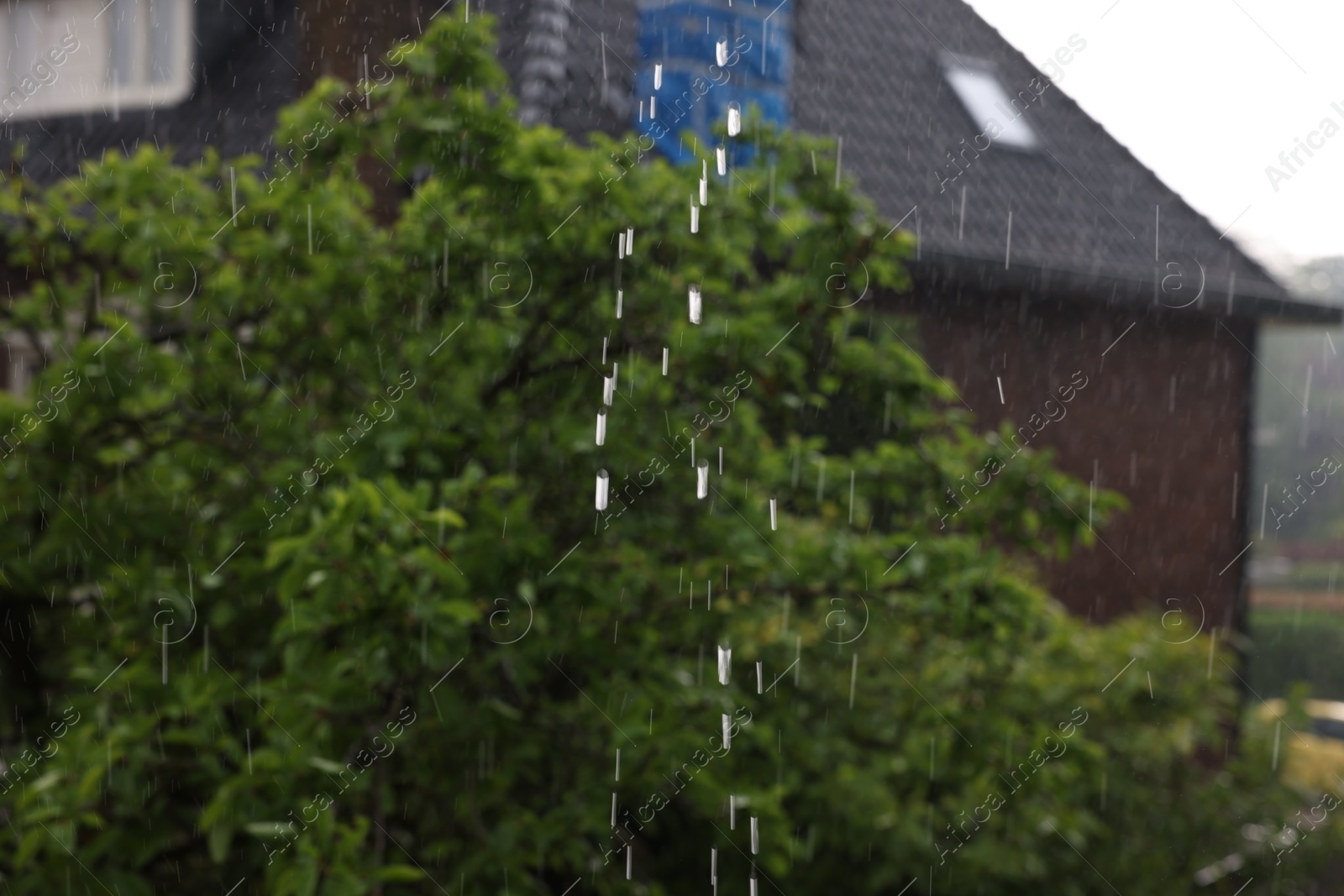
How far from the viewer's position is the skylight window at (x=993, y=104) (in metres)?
8.97

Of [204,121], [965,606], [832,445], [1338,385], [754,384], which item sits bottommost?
[1338,385]

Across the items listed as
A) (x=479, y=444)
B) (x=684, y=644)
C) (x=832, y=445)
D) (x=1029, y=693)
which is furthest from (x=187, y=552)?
(x=832, y=445)

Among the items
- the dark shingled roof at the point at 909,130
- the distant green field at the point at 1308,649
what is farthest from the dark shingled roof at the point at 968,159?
the distant green field at the point at 1308,649

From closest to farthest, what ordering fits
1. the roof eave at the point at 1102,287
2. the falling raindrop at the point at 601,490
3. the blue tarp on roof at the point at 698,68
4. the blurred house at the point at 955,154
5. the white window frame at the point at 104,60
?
the falling raindrop at the point at 601,490 → the blue tarp on roof at the point at 698,68 → the blurred house at the point at 955,154 → the white window frame at the point at 104,60 → the roof eave at the point at 1102,287

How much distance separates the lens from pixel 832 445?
6.76 meters

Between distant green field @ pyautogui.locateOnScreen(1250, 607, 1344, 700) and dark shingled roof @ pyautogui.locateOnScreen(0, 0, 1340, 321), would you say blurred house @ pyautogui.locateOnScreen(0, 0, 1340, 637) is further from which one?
distant green field @ pyautogui.locateOnScreen(1250, 607, 1344, 700)

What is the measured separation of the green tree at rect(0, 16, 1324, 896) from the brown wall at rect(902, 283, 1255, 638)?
5421mm

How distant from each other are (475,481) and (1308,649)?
29.1 meters

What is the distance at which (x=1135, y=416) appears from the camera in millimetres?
10336

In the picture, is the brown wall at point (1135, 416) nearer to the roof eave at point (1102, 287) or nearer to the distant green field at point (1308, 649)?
the roof eave at point (1102, 287)

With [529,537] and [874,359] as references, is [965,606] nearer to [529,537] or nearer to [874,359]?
[874,359]

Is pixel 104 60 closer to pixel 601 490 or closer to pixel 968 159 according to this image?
pixel 968 159

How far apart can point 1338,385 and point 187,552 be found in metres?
19.5

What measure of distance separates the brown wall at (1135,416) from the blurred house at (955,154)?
2 cm
